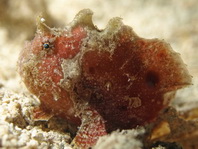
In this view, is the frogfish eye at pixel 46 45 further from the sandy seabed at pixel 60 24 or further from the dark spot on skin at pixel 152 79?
the dark spot on skin at pixel 152 79

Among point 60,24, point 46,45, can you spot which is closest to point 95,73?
point 46,45

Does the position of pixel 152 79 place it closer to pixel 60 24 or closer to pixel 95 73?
pixel 95 73

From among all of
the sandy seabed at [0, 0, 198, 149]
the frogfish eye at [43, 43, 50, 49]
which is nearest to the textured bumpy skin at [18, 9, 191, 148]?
the frogfish eye at [43, 43, 50, 49]

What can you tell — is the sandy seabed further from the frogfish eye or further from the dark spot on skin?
the dark spot on skin

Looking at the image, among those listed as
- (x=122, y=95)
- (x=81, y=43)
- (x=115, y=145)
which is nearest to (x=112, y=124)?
(x=122, y=95)

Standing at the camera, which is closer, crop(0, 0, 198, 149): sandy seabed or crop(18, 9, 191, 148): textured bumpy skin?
crop(0, 0, 198, 149): sandy seabed

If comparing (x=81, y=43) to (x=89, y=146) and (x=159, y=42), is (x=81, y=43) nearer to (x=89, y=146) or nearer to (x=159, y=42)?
(x=159, y=42)
